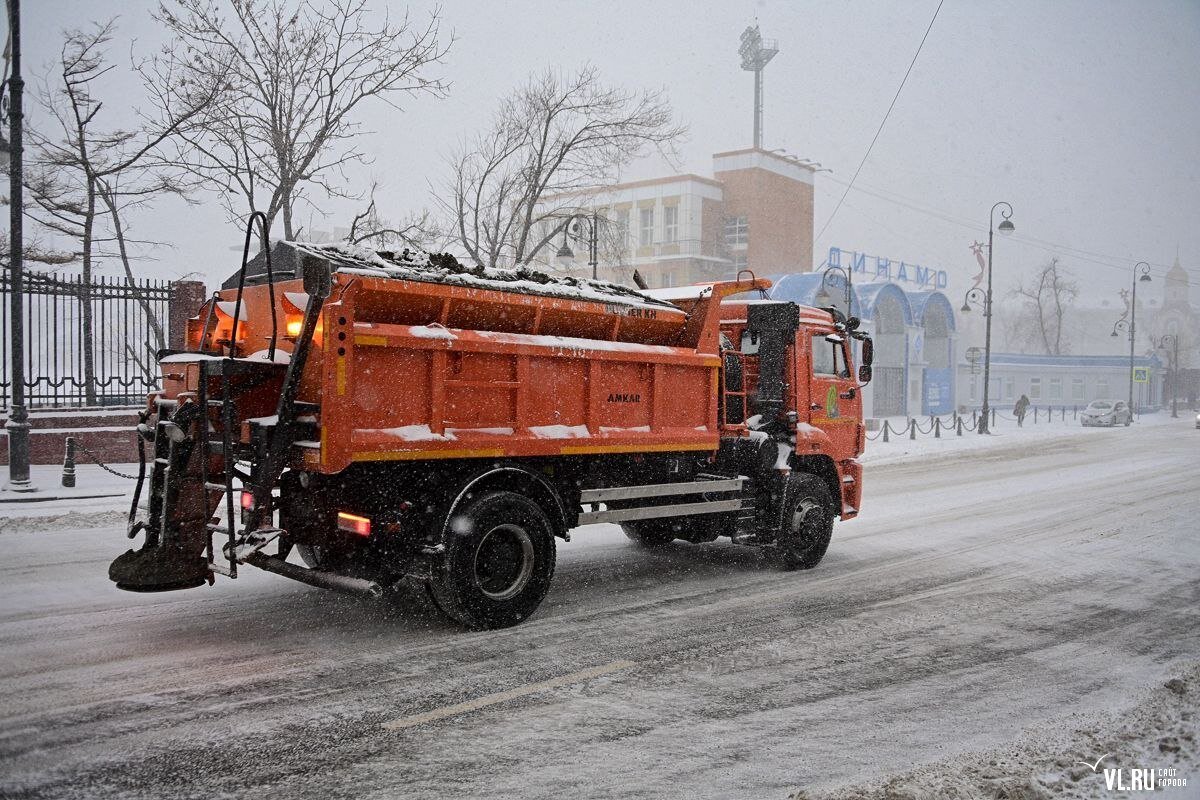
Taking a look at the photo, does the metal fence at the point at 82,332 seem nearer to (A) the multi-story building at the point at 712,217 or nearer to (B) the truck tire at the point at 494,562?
(B) the truck tire at the point at 494,562

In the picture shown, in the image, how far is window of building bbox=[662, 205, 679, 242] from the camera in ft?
211

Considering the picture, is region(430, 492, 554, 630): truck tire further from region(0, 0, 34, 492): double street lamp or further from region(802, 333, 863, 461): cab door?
region(0, 0, 34, 492): double street lamp

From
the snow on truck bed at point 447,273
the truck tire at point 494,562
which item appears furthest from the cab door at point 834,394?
the truck tire at point 494,562

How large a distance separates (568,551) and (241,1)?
14605 millimetres

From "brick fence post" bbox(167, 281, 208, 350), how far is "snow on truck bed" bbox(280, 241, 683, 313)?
12404 mm

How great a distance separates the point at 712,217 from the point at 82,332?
53.5m

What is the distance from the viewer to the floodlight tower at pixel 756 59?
99.4 m

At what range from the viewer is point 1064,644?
6.54 m

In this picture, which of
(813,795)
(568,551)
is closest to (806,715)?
(813,795)

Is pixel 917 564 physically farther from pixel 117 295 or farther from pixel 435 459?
pixel 117 295

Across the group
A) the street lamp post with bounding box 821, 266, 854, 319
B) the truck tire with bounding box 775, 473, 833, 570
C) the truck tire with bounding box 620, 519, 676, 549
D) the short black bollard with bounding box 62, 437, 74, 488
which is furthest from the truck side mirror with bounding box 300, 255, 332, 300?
the street lamp post with bounding box 821, 266, 854, 319

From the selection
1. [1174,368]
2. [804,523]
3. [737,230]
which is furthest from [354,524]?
[1174,368]

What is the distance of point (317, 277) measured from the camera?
582 centimetres

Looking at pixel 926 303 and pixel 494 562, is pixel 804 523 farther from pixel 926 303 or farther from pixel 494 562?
pixel 926 303
